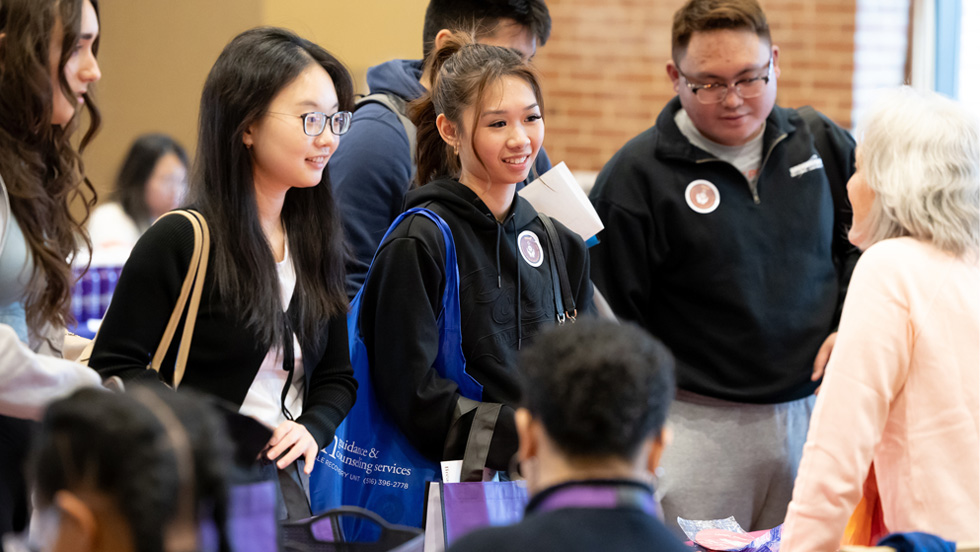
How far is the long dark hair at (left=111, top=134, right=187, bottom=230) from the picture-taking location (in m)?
5.44

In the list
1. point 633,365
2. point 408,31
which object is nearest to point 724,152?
point 633,365

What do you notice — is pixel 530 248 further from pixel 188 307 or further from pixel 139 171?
pixel 139 171

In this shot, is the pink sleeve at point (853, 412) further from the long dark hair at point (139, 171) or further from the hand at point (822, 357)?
the long dark hair at point (139, 171)

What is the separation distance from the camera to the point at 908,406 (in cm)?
190

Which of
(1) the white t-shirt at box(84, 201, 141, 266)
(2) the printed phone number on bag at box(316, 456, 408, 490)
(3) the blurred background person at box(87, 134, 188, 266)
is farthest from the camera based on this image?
(3) the blurred background person at box(87, 134, 188, 266)

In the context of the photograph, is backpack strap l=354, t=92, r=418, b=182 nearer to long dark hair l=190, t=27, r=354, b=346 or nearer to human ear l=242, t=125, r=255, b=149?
long dark hair l=190, t=27, r=354, b=346

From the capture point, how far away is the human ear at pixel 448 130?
7.65ft

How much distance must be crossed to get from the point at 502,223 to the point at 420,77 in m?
0.83

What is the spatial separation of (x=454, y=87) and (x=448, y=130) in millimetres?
111

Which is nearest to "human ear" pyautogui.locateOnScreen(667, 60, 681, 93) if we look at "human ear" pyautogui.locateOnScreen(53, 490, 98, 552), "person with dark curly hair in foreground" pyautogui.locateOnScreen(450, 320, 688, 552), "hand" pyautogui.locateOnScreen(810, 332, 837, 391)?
"hand" pyautogui.locateOnScreen(810, 332, 837, 391)

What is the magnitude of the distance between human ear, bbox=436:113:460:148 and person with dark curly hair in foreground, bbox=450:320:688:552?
4.20 feet

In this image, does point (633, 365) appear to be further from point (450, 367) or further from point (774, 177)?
point (774, 177)

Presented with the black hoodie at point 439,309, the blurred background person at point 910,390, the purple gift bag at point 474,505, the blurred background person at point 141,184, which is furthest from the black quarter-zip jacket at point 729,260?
the blurred background person at point 141,184

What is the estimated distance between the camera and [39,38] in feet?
5.94
